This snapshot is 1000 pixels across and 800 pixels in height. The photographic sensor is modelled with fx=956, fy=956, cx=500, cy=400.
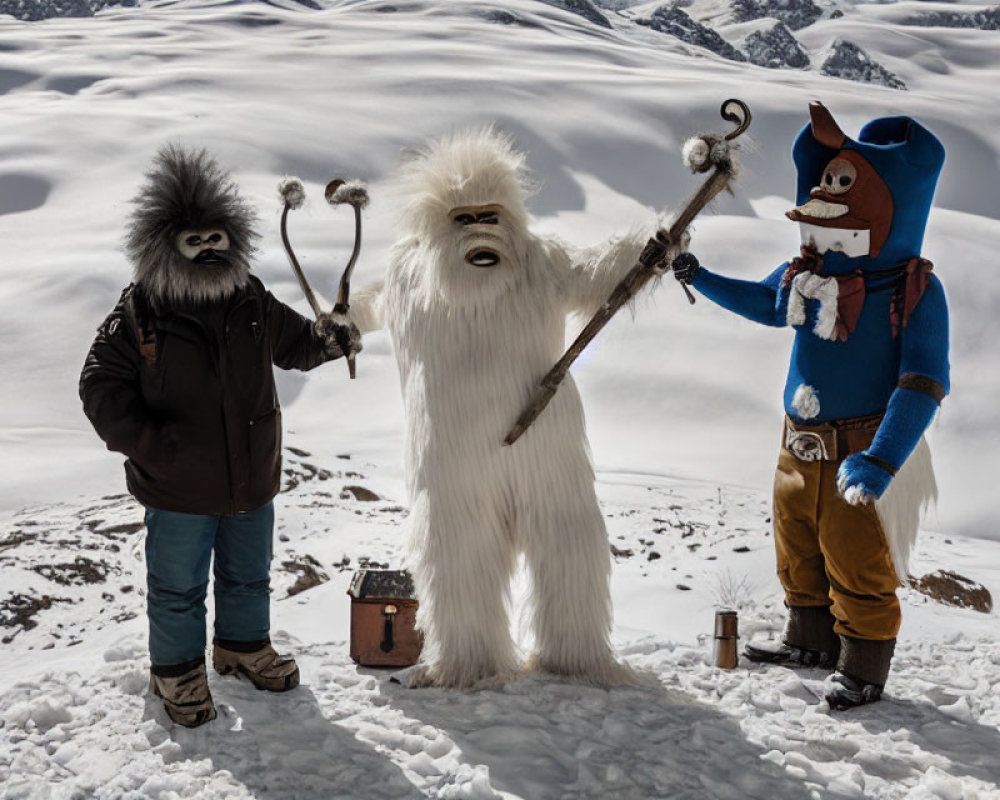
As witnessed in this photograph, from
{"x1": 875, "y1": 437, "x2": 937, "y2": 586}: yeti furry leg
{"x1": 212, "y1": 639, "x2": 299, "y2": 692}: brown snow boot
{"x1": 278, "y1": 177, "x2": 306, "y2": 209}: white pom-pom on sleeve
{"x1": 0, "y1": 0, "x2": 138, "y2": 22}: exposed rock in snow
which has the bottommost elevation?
{"x1": 212, "y1": 639, "x2": 299, "y2": 692}: brown snow boot

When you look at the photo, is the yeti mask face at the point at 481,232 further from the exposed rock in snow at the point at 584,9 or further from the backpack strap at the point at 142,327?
the exposed rock in snow at the point at 584,9

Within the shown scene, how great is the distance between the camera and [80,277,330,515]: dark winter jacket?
218 cm

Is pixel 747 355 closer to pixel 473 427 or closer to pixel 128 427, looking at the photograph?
pixel 473 427

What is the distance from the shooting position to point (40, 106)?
14.9 metres

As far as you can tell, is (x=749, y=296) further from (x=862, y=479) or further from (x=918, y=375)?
(x=862, y=479)

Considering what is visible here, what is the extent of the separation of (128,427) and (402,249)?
0.93m

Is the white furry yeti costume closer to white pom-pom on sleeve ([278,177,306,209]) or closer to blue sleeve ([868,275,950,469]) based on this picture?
white pom-pom on sleeve ([278,177,306,209])

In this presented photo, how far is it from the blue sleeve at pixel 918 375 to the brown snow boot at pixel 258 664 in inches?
62.3

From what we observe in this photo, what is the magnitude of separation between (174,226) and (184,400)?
407 mm

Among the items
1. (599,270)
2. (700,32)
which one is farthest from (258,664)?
(700,32)

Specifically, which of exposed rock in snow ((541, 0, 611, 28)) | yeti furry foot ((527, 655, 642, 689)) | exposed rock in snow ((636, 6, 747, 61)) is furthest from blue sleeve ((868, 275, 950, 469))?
exposed rock in snow ((636, 6, 747, 61))

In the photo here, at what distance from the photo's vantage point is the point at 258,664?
8.23 feet

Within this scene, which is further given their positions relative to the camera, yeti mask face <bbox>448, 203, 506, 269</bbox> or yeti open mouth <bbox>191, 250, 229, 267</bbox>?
yeti mask face <bbox>448, 203, 506, 269</bbox>

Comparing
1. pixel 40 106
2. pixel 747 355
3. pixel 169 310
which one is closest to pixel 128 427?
pixel 169 310
